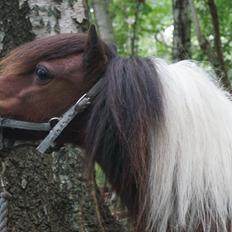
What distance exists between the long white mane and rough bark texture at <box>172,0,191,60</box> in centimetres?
217

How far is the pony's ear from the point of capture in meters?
2.59

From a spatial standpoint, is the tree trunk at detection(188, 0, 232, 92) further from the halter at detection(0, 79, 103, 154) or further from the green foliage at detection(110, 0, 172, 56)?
the halter at detection(0, 79, 103, 154)

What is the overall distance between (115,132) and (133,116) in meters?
0.11

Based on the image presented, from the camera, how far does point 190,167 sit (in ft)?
8.06

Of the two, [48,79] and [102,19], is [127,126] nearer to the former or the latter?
[48,79]

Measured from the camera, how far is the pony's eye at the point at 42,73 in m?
2.65

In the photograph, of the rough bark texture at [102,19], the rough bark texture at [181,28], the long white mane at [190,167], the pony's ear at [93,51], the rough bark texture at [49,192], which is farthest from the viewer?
the rough bark texture at [102,19]

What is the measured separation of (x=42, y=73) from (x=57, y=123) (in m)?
0.22

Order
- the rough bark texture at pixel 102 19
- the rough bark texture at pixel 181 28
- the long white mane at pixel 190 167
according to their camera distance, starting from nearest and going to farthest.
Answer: the long white mane at pixel 190 167, the rough bark texture at pixel 181 28, the rough bark texture at pixel 102 19

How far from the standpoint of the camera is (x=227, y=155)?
2514 mm

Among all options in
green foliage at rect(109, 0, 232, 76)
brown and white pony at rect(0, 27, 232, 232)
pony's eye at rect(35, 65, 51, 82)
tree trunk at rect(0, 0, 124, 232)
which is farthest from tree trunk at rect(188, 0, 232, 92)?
pony's eye at rect(35, 65, 51, 82)

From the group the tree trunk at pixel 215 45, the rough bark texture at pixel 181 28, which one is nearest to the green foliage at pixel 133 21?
the tree trunk at pixel 215 45

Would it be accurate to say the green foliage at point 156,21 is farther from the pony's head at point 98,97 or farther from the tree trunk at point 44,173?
the pony's head at point 98,97

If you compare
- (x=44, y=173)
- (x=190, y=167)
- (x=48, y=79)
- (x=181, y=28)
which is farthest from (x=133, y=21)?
(x=190, y=167)
